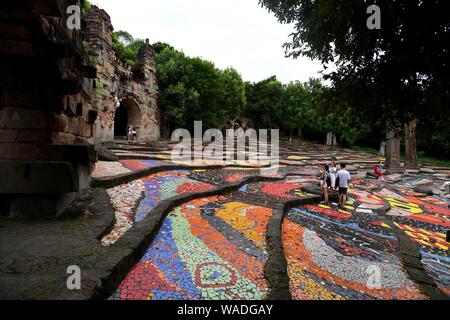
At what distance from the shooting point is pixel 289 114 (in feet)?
140

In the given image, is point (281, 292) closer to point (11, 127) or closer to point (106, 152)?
point (11, 127)

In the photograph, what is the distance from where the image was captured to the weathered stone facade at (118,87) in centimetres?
1398

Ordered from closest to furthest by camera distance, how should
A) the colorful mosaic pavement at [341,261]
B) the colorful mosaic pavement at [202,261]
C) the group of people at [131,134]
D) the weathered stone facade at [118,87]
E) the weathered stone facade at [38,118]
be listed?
the colorful mosaic pavement at [202,261], the weathered stone facade at [38,118], the colorful mosaic pavement at [341,261], the weathered stone facade at [118,87], the group of people at [131,134]

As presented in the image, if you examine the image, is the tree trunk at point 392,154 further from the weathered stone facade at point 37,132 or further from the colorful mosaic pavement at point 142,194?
the weathered stone facade at point 37,132

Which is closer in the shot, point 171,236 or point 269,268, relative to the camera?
point 269,268

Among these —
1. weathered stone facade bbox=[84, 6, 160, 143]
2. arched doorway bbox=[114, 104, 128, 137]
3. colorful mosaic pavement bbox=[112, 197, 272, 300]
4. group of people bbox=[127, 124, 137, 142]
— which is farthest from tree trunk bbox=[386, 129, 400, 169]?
arched doorway bbox=[114, 104, 128, 137]

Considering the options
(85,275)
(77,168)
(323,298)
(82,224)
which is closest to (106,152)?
(77,168)

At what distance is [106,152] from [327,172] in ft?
26.4

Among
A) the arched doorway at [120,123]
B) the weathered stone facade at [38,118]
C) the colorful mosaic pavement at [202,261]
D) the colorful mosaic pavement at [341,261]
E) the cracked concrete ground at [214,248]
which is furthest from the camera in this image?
the arched doorway at [120,123]

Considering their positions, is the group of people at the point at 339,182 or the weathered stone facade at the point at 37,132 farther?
the group of people at the point at 339,182

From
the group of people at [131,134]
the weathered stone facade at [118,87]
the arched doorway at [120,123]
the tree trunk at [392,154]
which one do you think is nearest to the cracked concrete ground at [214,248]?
the weathered stone facade at [118,87]

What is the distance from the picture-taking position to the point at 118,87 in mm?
18453

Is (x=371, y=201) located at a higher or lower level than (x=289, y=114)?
lower

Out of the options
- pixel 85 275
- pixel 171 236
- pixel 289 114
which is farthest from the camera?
pixel 289 114
